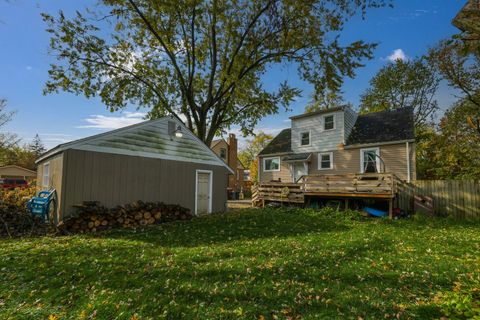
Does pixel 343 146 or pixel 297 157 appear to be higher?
pixel 343 146

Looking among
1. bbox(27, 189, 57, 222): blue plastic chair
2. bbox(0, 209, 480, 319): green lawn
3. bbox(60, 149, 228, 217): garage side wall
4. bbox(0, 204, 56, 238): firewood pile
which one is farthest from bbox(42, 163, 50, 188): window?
bbox(0, 209, 480, 319): green lawn

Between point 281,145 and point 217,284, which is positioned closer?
point 217,284

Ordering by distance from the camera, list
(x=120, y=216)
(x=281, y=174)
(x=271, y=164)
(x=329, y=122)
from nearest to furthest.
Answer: (x=120, y=216), (x=329, y=122), (x=281, y=174), (x=271, y=164)

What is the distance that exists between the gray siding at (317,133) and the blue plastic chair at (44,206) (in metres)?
15.1

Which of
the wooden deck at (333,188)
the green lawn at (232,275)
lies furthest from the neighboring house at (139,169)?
the wooden deck at (333,188)

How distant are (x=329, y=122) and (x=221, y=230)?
12.6 meters

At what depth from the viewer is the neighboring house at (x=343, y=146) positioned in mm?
14266

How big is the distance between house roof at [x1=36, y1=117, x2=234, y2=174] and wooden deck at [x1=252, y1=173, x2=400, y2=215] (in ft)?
14.5

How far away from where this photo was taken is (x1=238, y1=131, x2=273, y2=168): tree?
43.1 meters

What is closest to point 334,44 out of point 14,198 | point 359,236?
point 359,236

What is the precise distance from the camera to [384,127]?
15.9 m

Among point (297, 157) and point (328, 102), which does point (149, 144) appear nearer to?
point (297, 157)

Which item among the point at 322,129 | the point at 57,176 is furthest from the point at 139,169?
the point at 322,129

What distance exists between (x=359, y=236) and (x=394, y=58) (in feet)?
73.4
